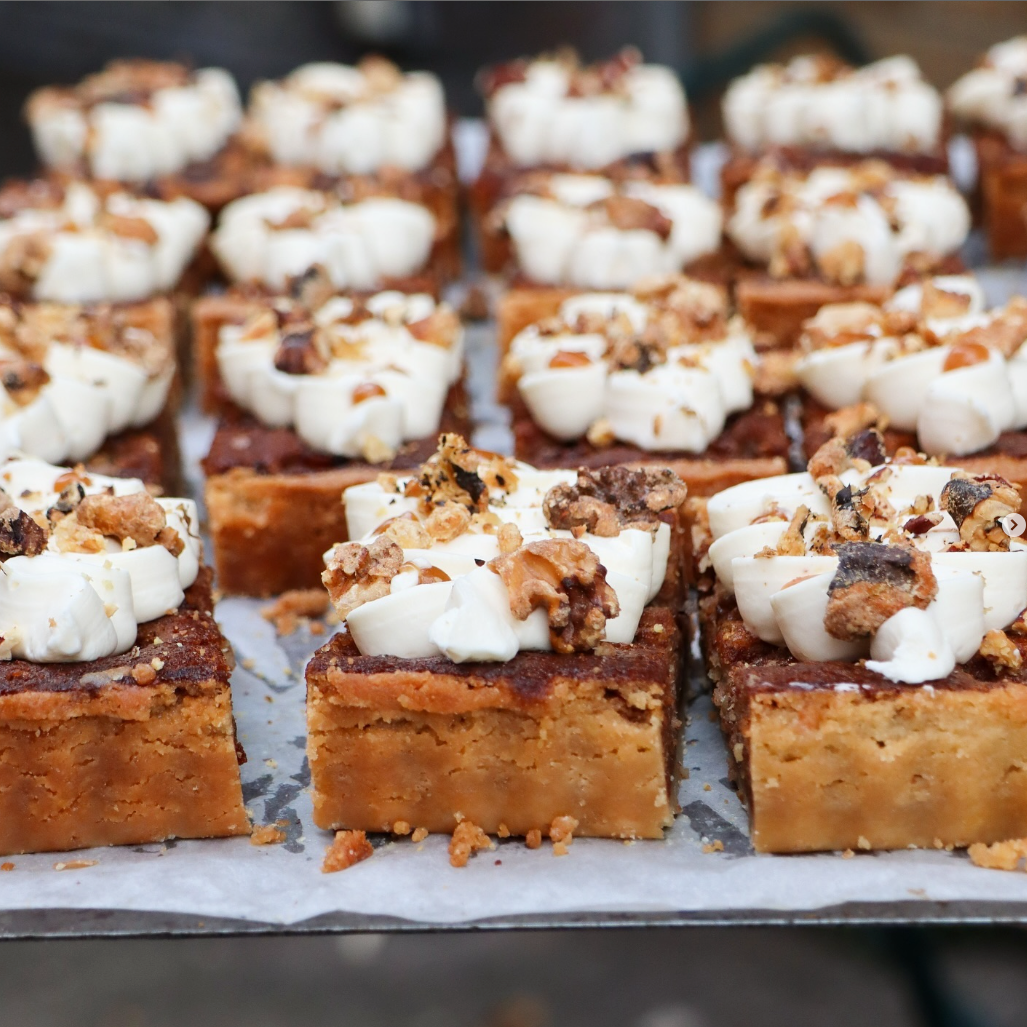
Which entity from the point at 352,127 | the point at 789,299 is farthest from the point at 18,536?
the point at 352,127

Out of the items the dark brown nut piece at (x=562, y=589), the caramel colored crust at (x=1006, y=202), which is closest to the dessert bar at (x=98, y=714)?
the dark brown nut piece at (x=562, y=589)

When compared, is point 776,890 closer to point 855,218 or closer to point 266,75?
point 855,218

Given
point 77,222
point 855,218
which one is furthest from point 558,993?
point 77,222

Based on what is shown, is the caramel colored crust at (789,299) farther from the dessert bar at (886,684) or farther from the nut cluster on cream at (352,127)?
the nut cluster on cream at (352,127)

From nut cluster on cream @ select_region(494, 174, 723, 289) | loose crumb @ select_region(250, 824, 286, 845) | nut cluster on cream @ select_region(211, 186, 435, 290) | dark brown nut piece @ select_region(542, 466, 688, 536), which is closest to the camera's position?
loose crumb @ select_region(250, 824, 286, 845)

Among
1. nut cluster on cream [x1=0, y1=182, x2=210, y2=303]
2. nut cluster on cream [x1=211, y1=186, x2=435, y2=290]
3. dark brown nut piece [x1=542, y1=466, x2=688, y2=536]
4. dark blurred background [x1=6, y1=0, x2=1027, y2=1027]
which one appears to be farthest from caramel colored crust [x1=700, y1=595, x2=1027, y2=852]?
nut cluster on cream [x1=0, y1=182, x2=210, y2=303]

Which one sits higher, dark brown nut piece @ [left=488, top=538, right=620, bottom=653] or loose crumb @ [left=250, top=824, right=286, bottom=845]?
dark brown nut piece @ [left=488, top=538, right=620, bottom=653]

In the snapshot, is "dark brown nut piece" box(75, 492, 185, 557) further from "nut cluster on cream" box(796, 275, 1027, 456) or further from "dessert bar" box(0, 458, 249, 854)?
"nut cluster on cream" box(796, 275, 1027, 456)
